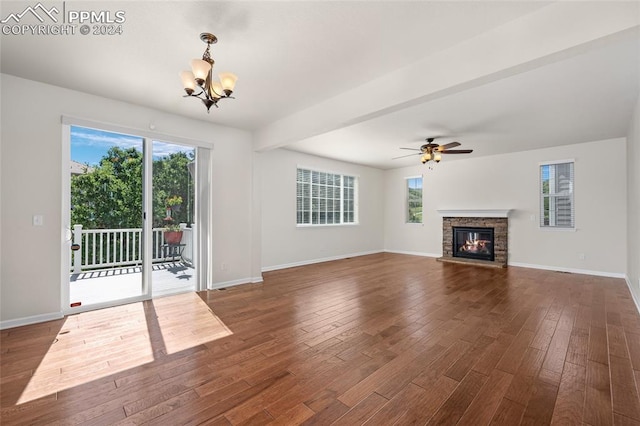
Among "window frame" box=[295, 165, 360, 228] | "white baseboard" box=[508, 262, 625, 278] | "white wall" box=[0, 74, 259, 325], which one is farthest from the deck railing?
"white baseboard" box=[508, 262, 625, 278]

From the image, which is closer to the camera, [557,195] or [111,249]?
[111,249]

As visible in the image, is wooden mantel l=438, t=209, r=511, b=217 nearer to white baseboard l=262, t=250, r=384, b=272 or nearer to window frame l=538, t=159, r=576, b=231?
window frame l=538, t=159, r=576, b=231

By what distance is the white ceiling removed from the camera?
85.9 inches

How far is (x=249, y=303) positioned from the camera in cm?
398

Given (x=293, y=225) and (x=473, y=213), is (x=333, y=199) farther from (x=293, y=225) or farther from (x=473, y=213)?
(x=473, y=213)

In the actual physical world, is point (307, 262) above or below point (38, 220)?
below

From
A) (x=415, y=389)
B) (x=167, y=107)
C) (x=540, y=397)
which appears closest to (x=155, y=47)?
(x=167, y=107)

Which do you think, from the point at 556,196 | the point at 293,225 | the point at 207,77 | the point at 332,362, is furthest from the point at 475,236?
the point at 207,77

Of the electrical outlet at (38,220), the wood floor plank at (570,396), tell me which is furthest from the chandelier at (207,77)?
the wood floor plank at (570,396)

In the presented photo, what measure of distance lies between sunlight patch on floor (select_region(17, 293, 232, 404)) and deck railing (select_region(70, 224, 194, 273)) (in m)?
0.75

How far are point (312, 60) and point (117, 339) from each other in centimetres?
343

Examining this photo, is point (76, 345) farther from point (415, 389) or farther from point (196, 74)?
point (415, 389)

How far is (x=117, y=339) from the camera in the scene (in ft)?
9.40

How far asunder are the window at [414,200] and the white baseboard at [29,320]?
8.24 meters
